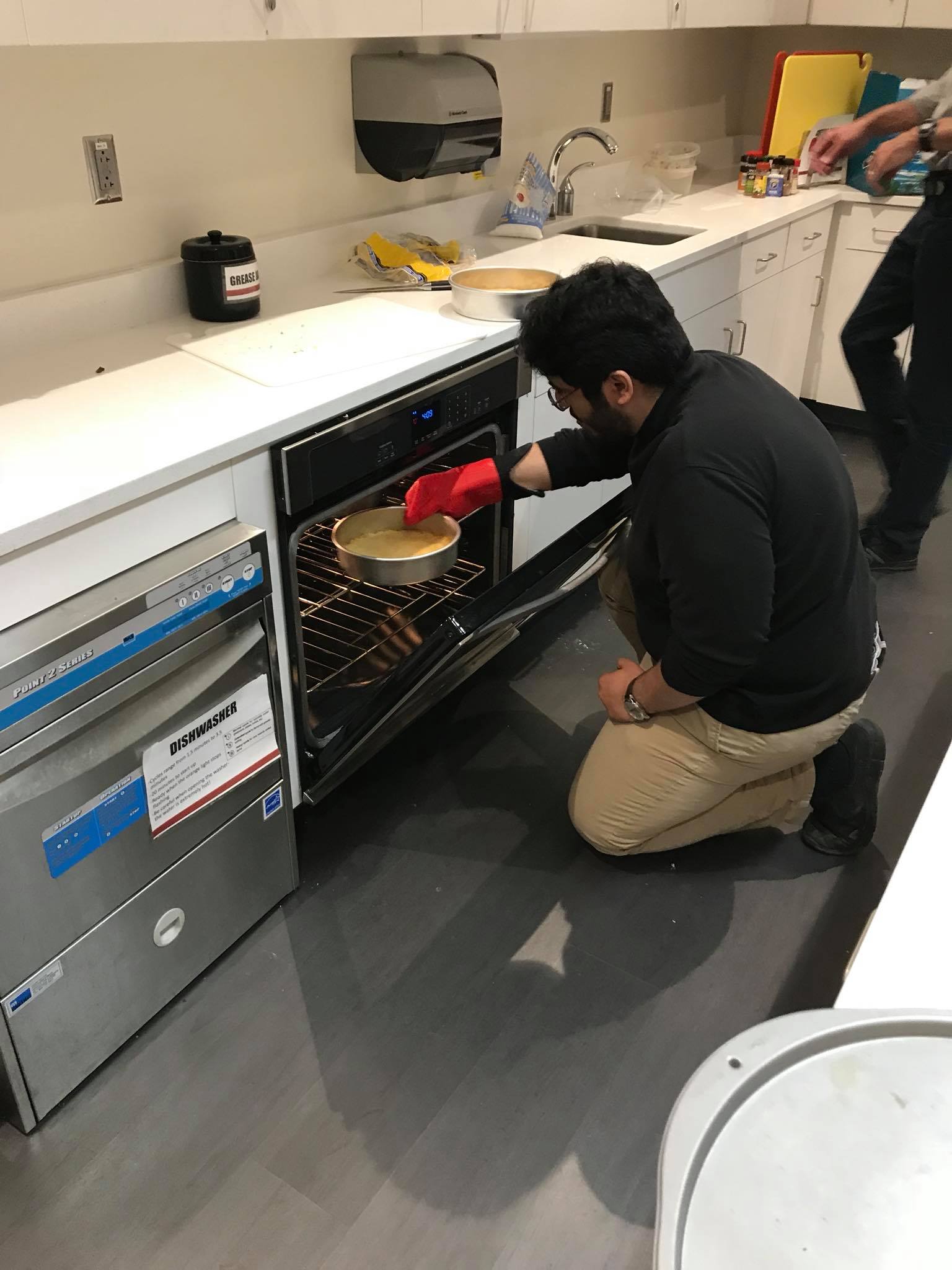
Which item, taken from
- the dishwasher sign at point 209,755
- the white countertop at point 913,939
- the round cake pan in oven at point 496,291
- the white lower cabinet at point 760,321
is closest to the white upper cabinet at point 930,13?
the white lower cabinet at point 760,321

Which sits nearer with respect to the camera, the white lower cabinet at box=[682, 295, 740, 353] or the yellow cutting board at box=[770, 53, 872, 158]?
the white lower cabinet at box=[682, 295, 740, 353]

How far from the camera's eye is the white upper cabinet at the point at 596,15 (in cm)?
211

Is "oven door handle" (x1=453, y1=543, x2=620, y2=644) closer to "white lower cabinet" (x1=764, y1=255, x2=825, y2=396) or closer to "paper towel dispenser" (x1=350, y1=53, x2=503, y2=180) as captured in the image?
"paper towel dispenser" (x1=350, y1=53, x2=503, y2=180)

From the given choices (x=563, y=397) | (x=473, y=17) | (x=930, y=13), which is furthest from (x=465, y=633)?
(x=930, y=13)

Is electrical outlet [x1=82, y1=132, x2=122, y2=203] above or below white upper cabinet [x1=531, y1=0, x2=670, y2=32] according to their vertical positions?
below

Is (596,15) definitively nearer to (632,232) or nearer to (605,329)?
(632,232)

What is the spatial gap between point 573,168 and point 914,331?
3.69ft

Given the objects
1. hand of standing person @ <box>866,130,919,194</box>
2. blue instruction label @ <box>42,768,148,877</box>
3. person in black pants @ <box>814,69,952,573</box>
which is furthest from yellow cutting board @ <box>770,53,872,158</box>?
blue instruction label @ <box>42,768,148,877</box>

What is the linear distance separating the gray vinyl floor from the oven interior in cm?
24

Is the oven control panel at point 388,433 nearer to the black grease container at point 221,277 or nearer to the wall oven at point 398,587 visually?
the wall oven at point 398,587

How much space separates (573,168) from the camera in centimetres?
300

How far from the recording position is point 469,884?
5.92 ft

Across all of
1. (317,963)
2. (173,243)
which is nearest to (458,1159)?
(317,963)

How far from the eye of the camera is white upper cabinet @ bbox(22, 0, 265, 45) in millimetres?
1251
